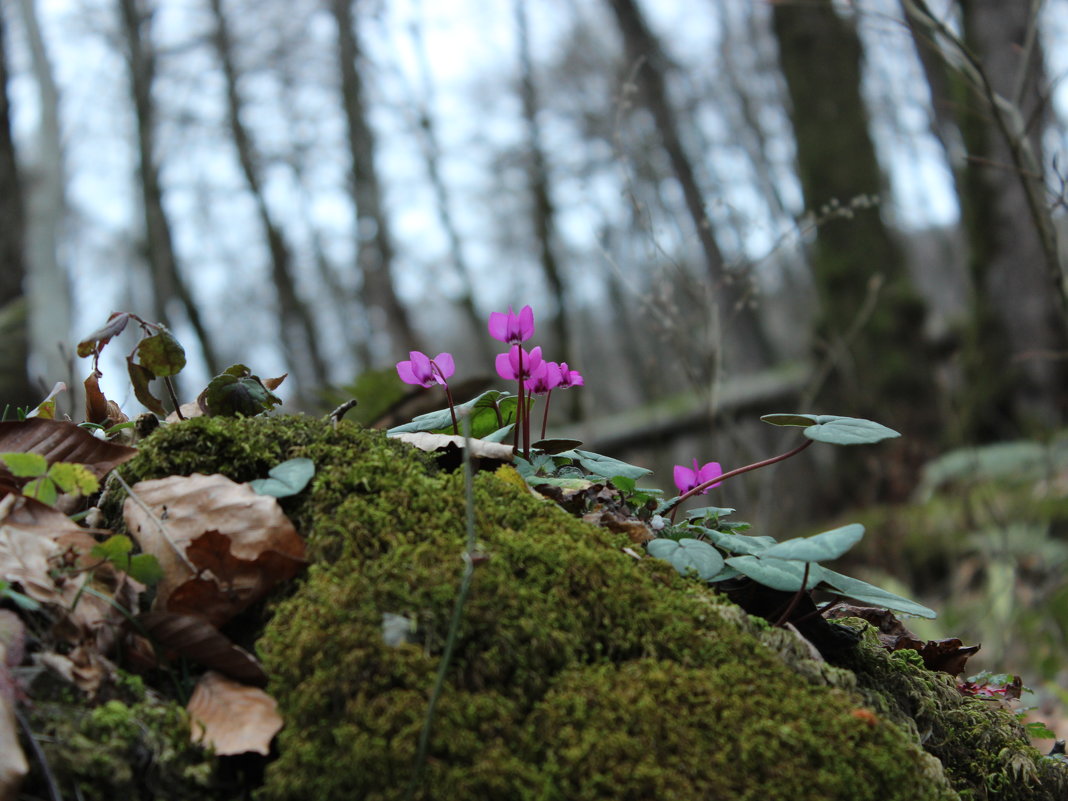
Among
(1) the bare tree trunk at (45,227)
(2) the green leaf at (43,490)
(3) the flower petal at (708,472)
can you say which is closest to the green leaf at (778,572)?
(3) the flower petal at (708,472)

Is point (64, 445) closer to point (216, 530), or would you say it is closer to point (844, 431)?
point (216, 530)

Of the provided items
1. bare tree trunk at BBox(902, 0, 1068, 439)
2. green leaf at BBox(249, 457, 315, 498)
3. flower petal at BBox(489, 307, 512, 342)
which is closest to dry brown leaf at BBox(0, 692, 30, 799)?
green leaf at BBox(249, 457, 315, 498)

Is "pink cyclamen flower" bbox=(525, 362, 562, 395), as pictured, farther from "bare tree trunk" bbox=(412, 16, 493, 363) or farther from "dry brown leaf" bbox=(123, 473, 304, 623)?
"bare tree trunk" bbox=(412, 16, 493, 363)

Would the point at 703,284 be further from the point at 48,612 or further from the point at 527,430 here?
the point at 48,612

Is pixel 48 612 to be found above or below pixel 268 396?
below

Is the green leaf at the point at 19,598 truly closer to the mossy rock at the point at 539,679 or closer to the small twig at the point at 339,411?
the mossy rock at the point at 539,679

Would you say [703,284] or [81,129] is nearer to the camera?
[703,284]

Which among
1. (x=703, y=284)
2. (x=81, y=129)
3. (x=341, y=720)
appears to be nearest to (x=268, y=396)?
(x=341, y=720)
